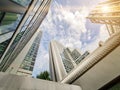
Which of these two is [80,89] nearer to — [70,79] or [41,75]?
[70,79]

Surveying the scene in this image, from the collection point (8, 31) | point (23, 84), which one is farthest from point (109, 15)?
point (23, 84)

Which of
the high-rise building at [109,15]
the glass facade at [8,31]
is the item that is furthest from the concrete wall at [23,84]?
the high-rise building at [109,15]

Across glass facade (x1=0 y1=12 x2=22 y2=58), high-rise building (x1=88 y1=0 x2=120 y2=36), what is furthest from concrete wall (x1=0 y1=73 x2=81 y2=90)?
high-rise building (x1=88 y1=0 x2=120 y2=36)

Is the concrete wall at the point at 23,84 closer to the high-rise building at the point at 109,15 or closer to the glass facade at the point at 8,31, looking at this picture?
the glass facade at the point at 8,31

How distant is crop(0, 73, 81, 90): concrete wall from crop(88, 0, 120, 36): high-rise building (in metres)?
26.0

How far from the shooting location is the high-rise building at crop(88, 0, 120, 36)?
104 ft

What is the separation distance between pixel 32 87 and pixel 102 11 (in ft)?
121

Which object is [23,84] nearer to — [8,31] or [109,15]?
[8,31]

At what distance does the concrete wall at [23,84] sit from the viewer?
18.8 feet

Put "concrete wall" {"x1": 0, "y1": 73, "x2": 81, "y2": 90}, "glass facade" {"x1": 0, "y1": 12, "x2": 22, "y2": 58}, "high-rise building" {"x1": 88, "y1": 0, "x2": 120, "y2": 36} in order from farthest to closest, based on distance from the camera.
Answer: "high-rise building" {"x1": 88, "y1": 0, "x2": 120, "y2": 36}, "glass facade" {"x1": 0, "y1": 12, "x2": 22, "y2": 58}, "concrete wall" {"x1": 0, "y1": 73, "x2": 81, "y2": 90}

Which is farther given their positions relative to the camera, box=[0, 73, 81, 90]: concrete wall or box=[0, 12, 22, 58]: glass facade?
box=[0, 12, 22, 58]: glass facade

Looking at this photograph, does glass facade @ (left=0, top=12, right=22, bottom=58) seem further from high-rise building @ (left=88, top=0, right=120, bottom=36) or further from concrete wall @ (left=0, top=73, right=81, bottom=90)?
high-rise building @ (left=88, top=0, right=120, bottom=36)

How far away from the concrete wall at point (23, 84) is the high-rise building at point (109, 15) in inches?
1022

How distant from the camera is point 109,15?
35875 millimetres
